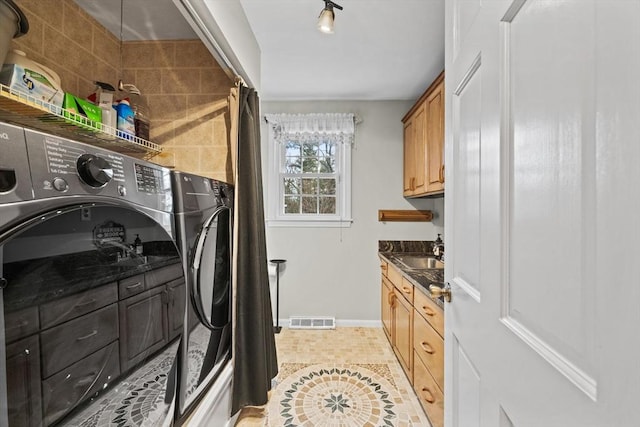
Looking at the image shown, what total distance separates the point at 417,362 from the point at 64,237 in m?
1.96

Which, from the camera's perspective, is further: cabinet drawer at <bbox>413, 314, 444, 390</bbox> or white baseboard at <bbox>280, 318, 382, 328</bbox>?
white baseboard at <bbox>280, 318, 382, 328</bbox>

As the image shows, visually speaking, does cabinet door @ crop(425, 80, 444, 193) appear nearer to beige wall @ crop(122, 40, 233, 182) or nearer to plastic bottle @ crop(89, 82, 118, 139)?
beige wall @ crop(122, 40, 233, 182)

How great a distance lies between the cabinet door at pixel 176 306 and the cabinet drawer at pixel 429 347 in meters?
1.24

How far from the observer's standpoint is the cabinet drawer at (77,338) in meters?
0.54

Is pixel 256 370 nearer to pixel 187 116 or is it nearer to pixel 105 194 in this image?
pixel 105 194

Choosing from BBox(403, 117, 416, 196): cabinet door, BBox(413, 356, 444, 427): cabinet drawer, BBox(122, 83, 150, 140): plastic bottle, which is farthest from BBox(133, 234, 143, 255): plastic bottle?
BBox(403, 117, 416, 196): cabinet door

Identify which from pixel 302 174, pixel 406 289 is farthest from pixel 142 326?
pixel 302 174

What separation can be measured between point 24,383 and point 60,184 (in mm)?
361

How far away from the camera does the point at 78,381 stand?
1.98 feet

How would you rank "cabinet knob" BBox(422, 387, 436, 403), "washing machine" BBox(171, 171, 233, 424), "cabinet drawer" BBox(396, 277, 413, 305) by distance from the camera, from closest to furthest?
"washing machine" BBox(171, 171, 233, 424) → "cabinet knob" BBox(422, 387, 436, 403) → "cabinet drawer" BBox(396, 277, 413, 305)

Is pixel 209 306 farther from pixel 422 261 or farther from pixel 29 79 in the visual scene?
pixel 422 261

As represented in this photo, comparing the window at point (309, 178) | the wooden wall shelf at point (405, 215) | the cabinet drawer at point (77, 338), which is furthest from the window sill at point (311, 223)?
the cabinet drawer at point (77, 338)

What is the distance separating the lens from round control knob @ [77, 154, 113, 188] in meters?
0.61

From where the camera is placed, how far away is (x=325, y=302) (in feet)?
10.6
